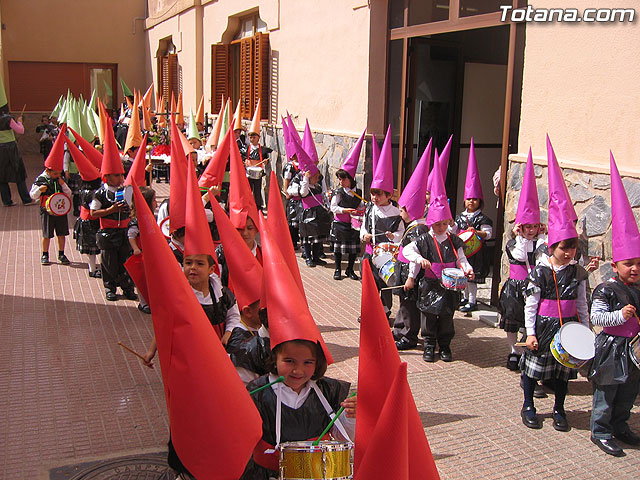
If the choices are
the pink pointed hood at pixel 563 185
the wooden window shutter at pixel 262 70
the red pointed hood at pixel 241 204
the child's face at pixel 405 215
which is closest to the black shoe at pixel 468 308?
the child's face at pixel 405 215

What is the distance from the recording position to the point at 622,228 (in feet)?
14.3

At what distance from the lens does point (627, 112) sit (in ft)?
17.9

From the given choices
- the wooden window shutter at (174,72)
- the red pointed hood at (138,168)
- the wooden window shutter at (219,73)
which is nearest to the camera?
the red pointed hood at (138,168)

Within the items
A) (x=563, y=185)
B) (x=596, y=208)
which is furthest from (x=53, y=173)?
(x=596, y=208)

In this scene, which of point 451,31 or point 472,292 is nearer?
point 472,292

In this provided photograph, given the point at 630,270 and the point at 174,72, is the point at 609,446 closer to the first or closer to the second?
the point at 630,270

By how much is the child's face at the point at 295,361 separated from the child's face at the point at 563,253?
2.60 m

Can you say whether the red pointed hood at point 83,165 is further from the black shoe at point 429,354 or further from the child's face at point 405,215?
the black shoe at point 429,354

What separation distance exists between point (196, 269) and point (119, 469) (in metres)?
1.28

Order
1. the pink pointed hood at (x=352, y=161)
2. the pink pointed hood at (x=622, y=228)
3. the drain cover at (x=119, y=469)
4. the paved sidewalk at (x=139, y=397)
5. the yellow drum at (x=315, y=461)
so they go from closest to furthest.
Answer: the yellow drum at (x=315, y=461) < the drain cover at (x=119, y=469) < the paved sidewalk at (x=139, y=397) < the pink pointed hood at (x=622, y=228) < the pink pointed hood at (x=352, y=161)

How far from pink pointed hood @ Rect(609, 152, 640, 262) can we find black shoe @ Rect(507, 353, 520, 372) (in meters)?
1.66

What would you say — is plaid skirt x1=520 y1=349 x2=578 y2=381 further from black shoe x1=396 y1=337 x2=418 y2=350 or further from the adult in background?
the adult in background

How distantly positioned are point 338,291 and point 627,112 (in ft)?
13.1

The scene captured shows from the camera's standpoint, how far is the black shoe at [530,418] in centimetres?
471
